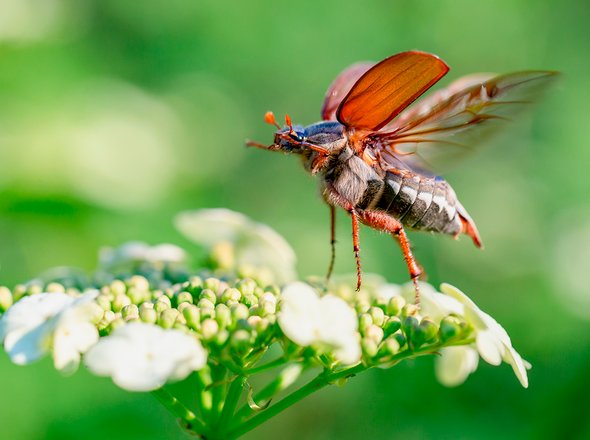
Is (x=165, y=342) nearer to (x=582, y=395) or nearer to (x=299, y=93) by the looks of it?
(x=582, y=395)

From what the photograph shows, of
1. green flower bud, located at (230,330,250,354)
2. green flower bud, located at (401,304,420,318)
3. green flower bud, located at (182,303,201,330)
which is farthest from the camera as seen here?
green flower bud, located at (401,304,420,318)

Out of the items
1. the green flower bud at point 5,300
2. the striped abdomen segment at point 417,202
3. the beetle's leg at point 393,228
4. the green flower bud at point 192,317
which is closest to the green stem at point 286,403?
the green flower bud at point 192,317

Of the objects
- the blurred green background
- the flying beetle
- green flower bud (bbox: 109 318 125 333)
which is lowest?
the blurred green background

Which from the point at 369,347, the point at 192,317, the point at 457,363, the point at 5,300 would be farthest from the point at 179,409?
the point at 457,363

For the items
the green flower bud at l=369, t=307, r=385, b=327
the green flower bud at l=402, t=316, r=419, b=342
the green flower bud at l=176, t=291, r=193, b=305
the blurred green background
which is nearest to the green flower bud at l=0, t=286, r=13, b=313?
the green flower bud at l=176, t=291, r=193, b=305

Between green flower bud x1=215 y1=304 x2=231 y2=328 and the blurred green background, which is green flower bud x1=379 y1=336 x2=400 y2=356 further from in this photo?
the blurred green background

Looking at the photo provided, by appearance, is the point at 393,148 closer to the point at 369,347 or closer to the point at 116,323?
the point at 369,347

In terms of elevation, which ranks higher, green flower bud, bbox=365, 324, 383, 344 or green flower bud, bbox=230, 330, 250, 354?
green flower bud, bbox=230, 330, 250, 354
